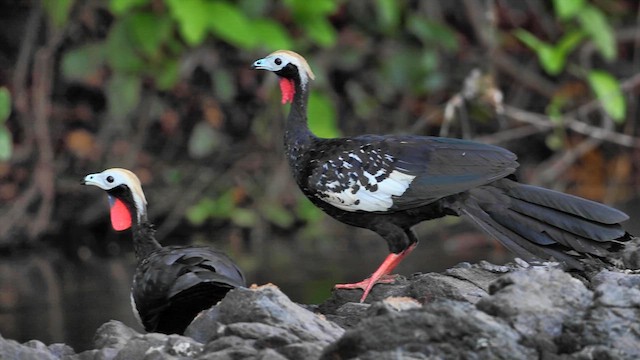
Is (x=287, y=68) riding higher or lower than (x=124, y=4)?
lower

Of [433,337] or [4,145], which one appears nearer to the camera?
[433,337]

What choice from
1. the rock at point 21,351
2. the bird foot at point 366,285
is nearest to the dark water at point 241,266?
the bird foot at point 366,285

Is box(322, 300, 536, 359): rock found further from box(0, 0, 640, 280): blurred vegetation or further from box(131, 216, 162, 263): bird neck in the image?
box(0, 0, 640, 280): blurred vegetation

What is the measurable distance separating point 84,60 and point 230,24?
1179mm

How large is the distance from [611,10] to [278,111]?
2.50 metres

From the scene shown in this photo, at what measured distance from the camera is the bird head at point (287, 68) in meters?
4.98

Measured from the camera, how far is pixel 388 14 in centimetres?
934

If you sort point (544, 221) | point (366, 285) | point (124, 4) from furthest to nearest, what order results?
point (124, 4)
point (366, 285)
point (544, 221)

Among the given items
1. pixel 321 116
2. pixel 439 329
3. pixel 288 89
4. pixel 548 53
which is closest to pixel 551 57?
pixel 548 53

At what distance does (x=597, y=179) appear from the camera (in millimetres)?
9797

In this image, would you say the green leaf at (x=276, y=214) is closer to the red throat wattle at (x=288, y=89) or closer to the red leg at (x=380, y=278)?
the red throat wattle at (x=288, y=89)

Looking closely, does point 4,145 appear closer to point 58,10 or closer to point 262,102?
point 58,10

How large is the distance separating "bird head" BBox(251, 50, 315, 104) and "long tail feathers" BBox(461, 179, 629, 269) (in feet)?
2.74

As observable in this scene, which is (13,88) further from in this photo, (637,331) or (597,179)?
(637,331)
